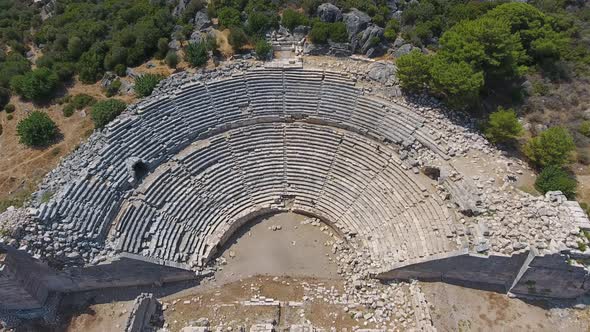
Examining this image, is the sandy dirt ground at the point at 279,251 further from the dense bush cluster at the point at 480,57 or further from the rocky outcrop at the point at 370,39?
the rocky outcrop at the point at 370,39

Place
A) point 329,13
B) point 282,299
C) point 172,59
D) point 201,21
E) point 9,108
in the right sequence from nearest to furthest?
point 282,299 < point 9,108 < point 172,59 < point 329,13 < point 201,21

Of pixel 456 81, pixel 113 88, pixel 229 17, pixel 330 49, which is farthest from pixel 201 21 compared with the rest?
pixel 456 81

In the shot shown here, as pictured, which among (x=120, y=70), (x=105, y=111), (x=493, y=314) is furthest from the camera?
(x=120, y=70)

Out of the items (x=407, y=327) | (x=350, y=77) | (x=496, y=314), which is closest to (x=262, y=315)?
(x=407, y=327)

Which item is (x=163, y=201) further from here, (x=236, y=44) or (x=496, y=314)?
(x=496, y=314)

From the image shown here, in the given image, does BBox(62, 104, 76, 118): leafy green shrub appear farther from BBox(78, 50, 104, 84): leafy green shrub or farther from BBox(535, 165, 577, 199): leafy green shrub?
BBox(535, 165, 577, 199): leafy green shrub

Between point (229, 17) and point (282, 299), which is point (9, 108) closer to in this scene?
point (229, 17)

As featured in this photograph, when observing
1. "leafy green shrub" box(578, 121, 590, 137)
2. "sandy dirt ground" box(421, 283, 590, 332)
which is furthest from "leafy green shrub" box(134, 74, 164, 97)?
"leafy green shrub" box(578, 121, 590, 137)
